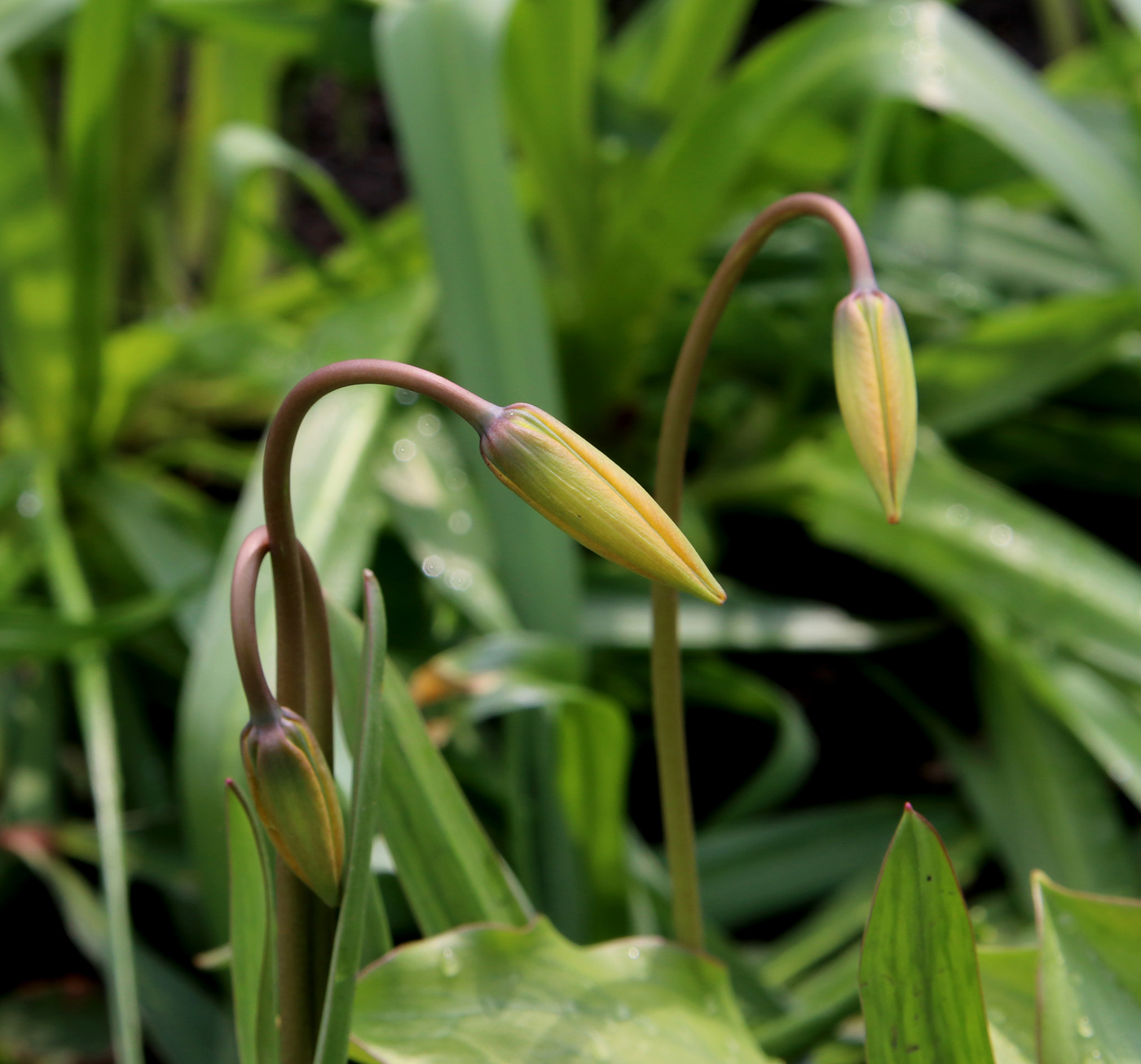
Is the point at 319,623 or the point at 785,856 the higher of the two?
the point at 319,623

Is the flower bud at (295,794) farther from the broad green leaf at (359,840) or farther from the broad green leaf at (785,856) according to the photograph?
the broad green leaf at (785,856)

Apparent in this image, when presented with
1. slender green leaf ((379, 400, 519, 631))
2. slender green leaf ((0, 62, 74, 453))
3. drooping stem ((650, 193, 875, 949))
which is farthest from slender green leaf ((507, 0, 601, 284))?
drooping stem ((650, 193, 875, 949))

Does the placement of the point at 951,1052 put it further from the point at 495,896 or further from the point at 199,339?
the point at 199,339

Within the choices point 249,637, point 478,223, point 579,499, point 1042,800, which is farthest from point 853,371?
point 1042,800

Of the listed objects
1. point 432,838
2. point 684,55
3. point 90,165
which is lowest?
point 432,838

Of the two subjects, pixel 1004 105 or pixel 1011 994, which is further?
pixel 1004 105

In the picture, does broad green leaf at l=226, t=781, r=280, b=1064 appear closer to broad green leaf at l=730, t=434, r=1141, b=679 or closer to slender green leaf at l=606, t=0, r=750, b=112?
broad green leaf at l=730, t=434, r=1141, b=679

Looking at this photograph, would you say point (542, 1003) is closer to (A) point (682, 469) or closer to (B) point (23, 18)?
(A) point (682, 469)

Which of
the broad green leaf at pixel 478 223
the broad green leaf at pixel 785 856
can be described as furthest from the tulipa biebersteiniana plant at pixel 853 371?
the broad green leaf at pixel 785 856
